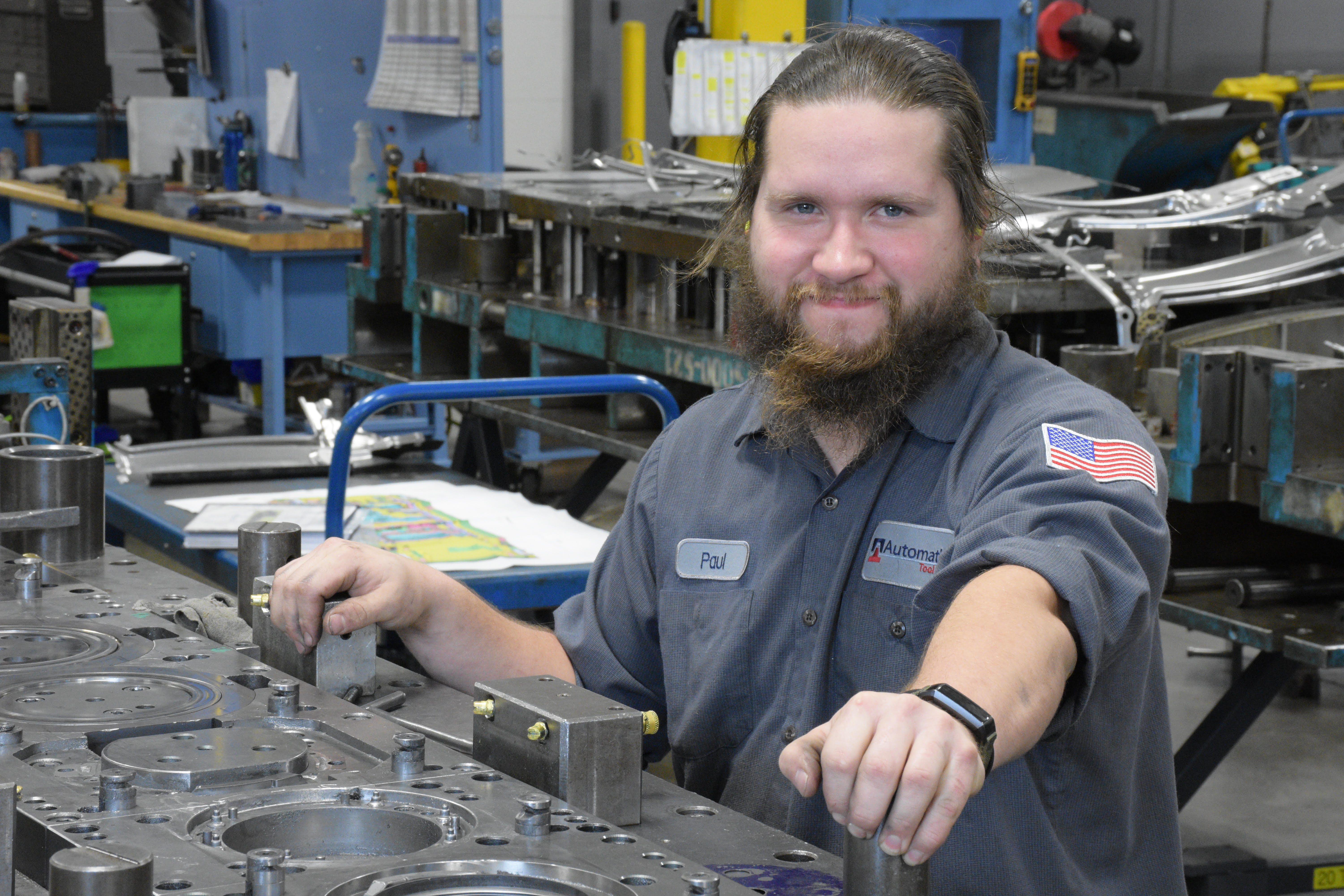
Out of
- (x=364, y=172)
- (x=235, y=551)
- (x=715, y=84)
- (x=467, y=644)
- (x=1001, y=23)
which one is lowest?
(x=235, y=551)

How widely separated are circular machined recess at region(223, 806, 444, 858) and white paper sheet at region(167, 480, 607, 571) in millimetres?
1220

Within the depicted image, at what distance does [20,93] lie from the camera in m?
7.00

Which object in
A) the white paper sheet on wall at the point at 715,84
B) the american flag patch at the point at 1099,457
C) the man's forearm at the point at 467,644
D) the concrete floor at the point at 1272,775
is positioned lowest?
the concrete floor at the point at 1272,775

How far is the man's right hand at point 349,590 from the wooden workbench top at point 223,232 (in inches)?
141

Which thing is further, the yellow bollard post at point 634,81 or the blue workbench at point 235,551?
the yellow bollard post at point 634,81

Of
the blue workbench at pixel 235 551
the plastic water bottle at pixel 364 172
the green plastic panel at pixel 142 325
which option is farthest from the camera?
the plastic water bottle at pixel 364 172

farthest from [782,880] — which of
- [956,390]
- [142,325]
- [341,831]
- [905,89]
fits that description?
[142,325]

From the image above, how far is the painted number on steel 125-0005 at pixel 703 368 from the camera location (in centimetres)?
298

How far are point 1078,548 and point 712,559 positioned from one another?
0.42 meters

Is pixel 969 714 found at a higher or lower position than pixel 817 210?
lower

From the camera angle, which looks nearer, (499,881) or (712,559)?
(499,881)

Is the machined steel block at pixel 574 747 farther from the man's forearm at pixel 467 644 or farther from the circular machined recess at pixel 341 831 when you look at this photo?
the man's forearm at pixel 467 644

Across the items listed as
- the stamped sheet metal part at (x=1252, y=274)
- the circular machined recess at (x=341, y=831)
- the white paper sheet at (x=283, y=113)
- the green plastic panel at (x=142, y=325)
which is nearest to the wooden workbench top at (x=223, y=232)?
the green plastic panel at (x=142, y=325)

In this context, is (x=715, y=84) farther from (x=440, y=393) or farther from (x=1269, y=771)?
(x=440, y=393)
